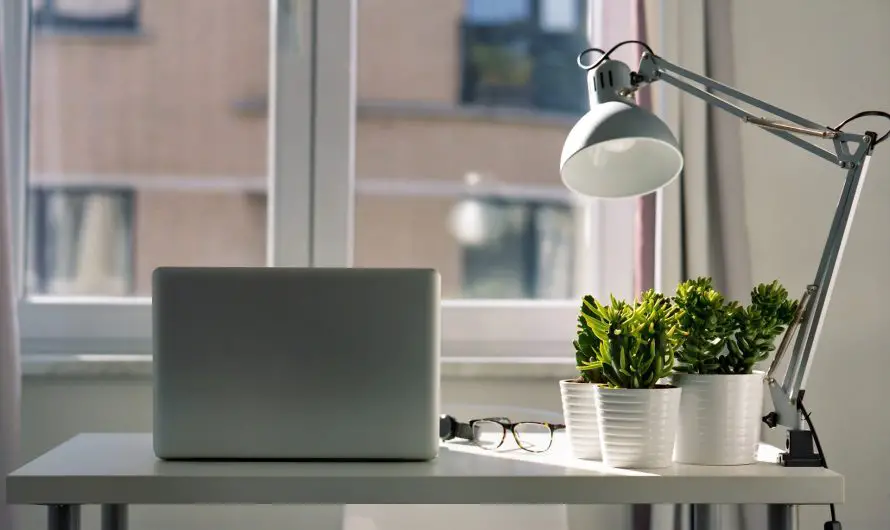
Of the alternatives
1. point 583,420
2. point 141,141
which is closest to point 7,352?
point 141,141

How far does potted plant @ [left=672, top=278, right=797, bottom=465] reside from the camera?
1116 mm

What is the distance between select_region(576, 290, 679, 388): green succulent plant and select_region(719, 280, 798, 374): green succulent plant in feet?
0.25

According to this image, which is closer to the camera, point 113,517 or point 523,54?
point 113,517

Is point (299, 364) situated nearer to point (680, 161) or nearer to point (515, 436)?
point (515, 436)

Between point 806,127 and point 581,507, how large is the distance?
3.77ft

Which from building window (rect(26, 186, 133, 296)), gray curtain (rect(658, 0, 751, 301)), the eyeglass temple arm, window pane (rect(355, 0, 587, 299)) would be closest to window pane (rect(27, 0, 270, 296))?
building window (rect(26, 186, 133, 296))

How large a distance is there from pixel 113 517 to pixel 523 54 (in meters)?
1.52

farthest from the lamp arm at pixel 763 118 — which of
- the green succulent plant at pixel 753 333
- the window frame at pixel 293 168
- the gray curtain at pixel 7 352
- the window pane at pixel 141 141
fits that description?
the gray curtain at pixel 7 352

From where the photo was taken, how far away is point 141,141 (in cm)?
229

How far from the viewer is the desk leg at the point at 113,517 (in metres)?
1.16

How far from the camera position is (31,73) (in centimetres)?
228

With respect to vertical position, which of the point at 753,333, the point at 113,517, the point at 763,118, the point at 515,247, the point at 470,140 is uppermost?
the point at 470,140

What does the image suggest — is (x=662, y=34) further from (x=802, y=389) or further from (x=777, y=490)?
(x=777, y=490)

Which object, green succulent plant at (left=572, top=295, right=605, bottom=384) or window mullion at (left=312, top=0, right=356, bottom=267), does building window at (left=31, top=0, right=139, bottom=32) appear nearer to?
window mullion at (left=312, top=0, right=356, bottom=267)
